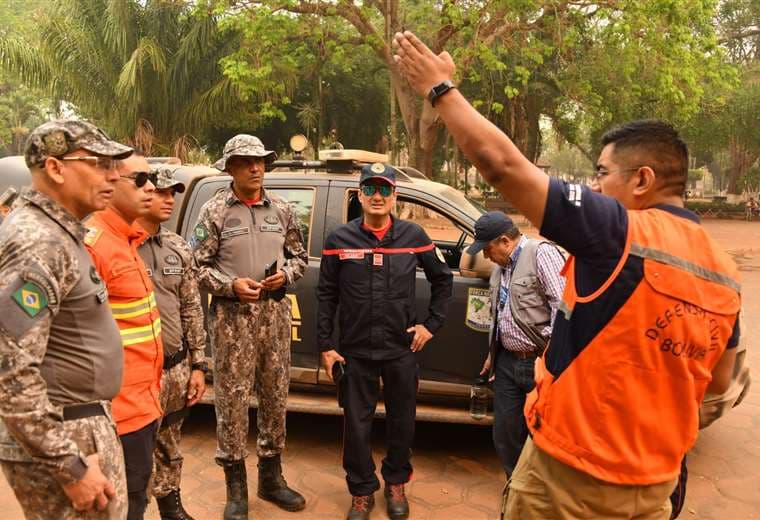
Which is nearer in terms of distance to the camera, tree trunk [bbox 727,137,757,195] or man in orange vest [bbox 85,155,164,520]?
man in orange vest [bbox 85,155,164,520]

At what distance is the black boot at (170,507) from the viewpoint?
316cm

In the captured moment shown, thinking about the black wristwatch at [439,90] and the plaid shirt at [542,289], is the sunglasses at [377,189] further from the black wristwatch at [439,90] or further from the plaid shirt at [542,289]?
the black wristwatch at [439,90]

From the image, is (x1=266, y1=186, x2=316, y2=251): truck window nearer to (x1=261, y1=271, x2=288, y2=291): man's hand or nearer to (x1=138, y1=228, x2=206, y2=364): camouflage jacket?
(x1=261, y1=271, x2=288, y2=291): man's hand

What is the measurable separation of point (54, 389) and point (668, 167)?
188 centimetres

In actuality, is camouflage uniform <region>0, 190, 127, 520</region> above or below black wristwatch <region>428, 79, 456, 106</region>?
below

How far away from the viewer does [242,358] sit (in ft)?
11.1

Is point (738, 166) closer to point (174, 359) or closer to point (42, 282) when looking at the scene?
point (174, 359)

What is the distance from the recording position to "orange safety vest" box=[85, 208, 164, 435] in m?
2.41

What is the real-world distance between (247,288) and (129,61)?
43.9 feet

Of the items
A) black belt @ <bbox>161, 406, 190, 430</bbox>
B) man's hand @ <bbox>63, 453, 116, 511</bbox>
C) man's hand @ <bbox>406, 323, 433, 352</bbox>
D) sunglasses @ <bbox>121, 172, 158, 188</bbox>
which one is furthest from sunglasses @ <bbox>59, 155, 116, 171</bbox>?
man's hand @ <bbox>406, 323, 433, 352</bbox>

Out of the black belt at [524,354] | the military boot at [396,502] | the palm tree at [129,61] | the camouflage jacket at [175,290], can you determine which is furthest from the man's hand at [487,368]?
the palm tree at [129,61]

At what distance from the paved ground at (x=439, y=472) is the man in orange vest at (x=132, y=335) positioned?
3.77 feet

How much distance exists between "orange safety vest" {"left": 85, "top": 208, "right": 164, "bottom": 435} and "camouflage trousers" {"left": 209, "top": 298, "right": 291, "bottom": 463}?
82 cm

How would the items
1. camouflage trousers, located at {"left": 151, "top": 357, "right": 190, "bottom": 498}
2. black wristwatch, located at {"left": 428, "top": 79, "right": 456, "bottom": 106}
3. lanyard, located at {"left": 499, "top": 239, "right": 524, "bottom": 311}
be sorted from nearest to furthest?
black wristwatch, located at {"left": 428, "top": 79, "right": 456, "bottom": 106}, camouflage trousers, located at {"left": 151, "top": 357, "right": 190, "bottom": 498}, lanyard, located at {"left": 499, "top": 239, "right": 524, "bottom": 311}
